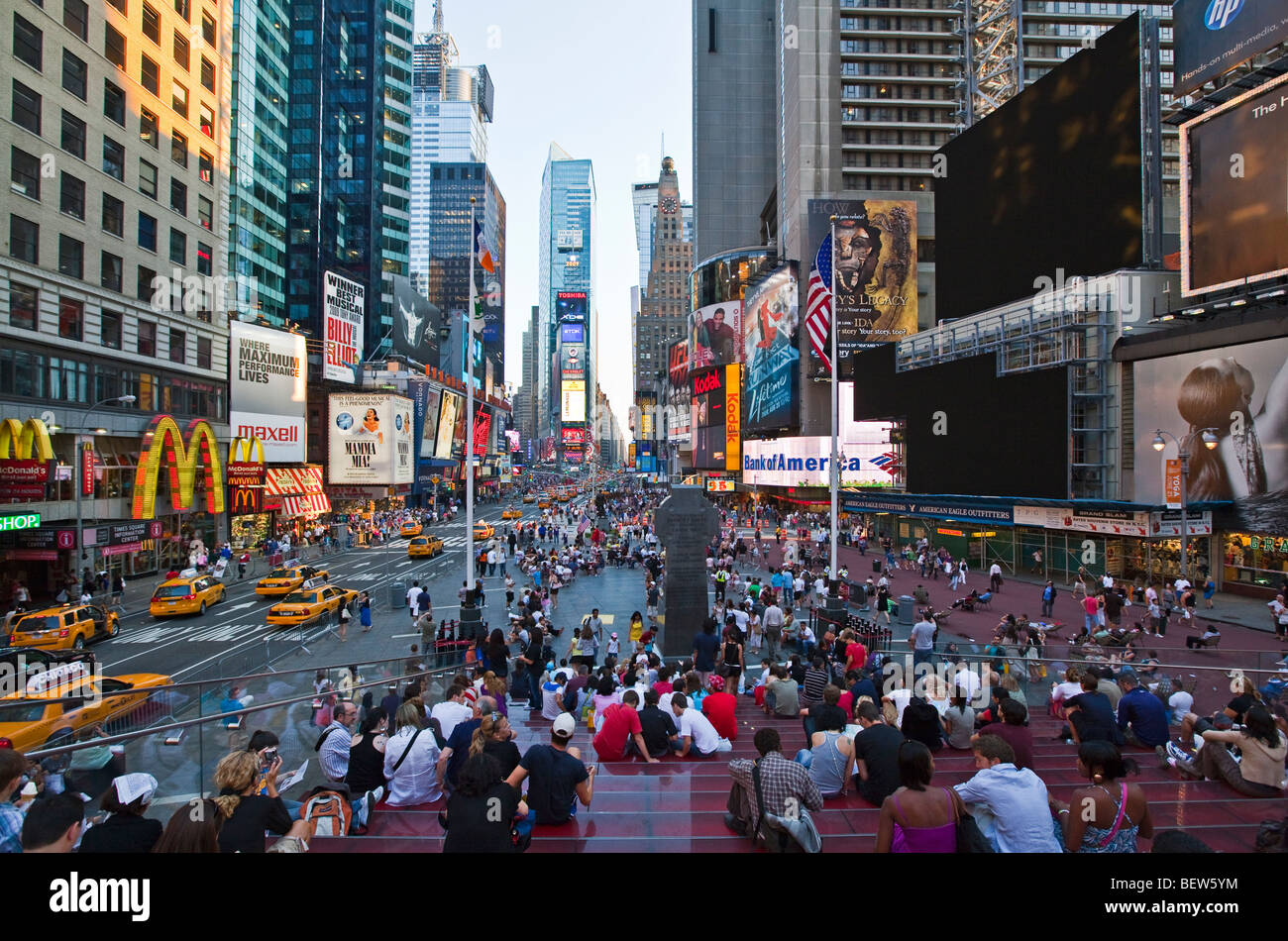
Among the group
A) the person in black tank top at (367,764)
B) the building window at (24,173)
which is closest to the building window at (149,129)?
the building window at (24,173)

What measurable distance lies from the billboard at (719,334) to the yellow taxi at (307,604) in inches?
2663

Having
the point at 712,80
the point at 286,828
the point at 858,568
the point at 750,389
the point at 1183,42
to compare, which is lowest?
the point at 858,568

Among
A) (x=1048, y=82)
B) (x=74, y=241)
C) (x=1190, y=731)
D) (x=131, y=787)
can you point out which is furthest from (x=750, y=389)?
(x=131, y=787)

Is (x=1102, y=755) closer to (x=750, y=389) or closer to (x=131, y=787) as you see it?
(x=131, y=787)

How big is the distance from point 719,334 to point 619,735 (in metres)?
84.2

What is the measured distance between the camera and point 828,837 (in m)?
6.11

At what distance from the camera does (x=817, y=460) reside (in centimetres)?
6681

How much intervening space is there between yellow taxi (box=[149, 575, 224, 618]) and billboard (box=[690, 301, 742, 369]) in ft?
225

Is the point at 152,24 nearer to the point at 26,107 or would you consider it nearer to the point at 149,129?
the point at 149,129

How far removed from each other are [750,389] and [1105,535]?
51.4m

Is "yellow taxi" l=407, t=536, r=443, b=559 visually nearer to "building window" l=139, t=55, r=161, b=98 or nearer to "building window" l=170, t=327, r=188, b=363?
"building window" l=170, t=327, r=188, b=363

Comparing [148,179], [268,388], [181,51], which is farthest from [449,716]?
[268,388]

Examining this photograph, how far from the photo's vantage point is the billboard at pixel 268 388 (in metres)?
45.5

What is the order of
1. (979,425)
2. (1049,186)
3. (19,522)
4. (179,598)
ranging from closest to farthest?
(179,598) < (19,522) < (1049,186) < (979,425)
